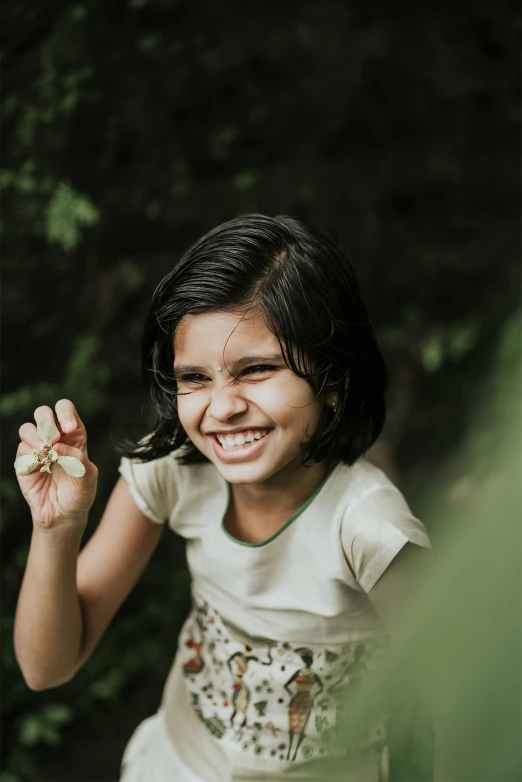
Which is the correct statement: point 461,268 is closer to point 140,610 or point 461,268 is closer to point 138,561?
point 140,610

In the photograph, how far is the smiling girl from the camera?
1202 millimetres

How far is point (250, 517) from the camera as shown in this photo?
4.76 ft

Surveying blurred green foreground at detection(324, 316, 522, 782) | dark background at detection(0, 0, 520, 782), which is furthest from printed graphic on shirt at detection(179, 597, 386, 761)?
blurred green foreground at detection(324, 316, 522, 782)

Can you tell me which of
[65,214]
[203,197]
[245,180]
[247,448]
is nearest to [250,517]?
[247,448]

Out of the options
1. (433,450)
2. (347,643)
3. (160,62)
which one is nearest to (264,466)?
(347,643)

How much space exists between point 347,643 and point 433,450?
195 cm

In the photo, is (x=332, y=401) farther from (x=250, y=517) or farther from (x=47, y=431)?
(x=47, y=431)

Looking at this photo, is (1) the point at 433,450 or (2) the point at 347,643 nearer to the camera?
(2) the point at 347,643

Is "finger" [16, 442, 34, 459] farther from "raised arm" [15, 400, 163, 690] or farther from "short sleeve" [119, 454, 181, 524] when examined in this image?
"short sleeve" [119, 454, 181, 524]

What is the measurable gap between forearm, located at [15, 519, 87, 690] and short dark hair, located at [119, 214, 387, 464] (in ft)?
0.89

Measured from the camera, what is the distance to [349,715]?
1.03ft

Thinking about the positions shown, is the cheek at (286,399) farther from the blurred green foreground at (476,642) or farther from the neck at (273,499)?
the blurred green foreground at (476,642)

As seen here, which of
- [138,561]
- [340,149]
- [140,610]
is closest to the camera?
[138,561]

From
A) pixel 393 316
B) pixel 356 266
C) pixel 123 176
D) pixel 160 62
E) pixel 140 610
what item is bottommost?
pixel 140 610
